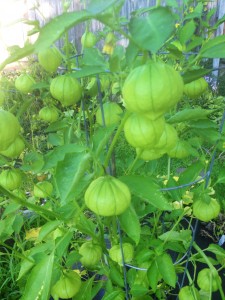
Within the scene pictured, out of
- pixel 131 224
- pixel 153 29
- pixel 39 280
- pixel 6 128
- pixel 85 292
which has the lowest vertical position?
pixel 85 292

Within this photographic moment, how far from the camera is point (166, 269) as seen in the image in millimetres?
814

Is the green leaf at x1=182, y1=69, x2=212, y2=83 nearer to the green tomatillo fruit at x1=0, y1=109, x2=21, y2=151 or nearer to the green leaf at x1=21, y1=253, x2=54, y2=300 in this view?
the green tomatillo fruit at x1=0, y1=109, x2=21, y2=151

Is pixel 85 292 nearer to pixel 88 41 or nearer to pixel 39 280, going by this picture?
pixel 39 280

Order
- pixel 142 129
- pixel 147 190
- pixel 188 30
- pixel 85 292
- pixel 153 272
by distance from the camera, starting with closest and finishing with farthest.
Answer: pixel 142 129 < pixel 147 190 < pixel 188 30 < pixel 153 272 < pixel 85 292

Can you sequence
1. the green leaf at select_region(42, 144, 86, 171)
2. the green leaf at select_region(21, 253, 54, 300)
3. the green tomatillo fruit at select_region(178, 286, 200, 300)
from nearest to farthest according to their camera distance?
the green leaf at select_region(42, 144, 86, 171), the green leaf at select_region(21, 253, 54, 300), the green tomatillo fruit at select_region(178, 286, 200, 300)

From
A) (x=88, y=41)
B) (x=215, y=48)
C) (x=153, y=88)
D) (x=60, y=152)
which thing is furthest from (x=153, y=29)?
(x=88, y=41)

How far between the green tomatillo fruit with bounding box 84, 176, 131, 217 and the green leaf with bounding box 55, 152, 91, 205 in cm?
4

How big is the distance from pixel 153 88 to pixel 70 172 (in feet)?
0.68

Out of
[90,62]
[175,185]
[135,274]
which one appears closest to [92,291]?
[135,274]

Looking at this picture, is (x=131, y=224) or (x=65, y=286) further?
(x=65, y=286)

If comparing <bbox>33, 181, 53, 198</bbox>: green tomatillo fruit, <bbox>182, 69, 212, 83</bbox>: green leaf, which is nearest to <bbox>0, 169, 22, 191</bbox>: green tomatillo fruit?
<bbox>33, 181, 53, 198</bbox>: green tomatillo fruit

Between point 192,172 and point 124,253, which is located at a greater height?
point 192,172

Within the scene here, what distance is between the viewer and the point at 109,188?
540 mm

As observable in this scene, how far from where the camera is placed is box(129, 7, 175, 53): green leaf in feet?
0.97
